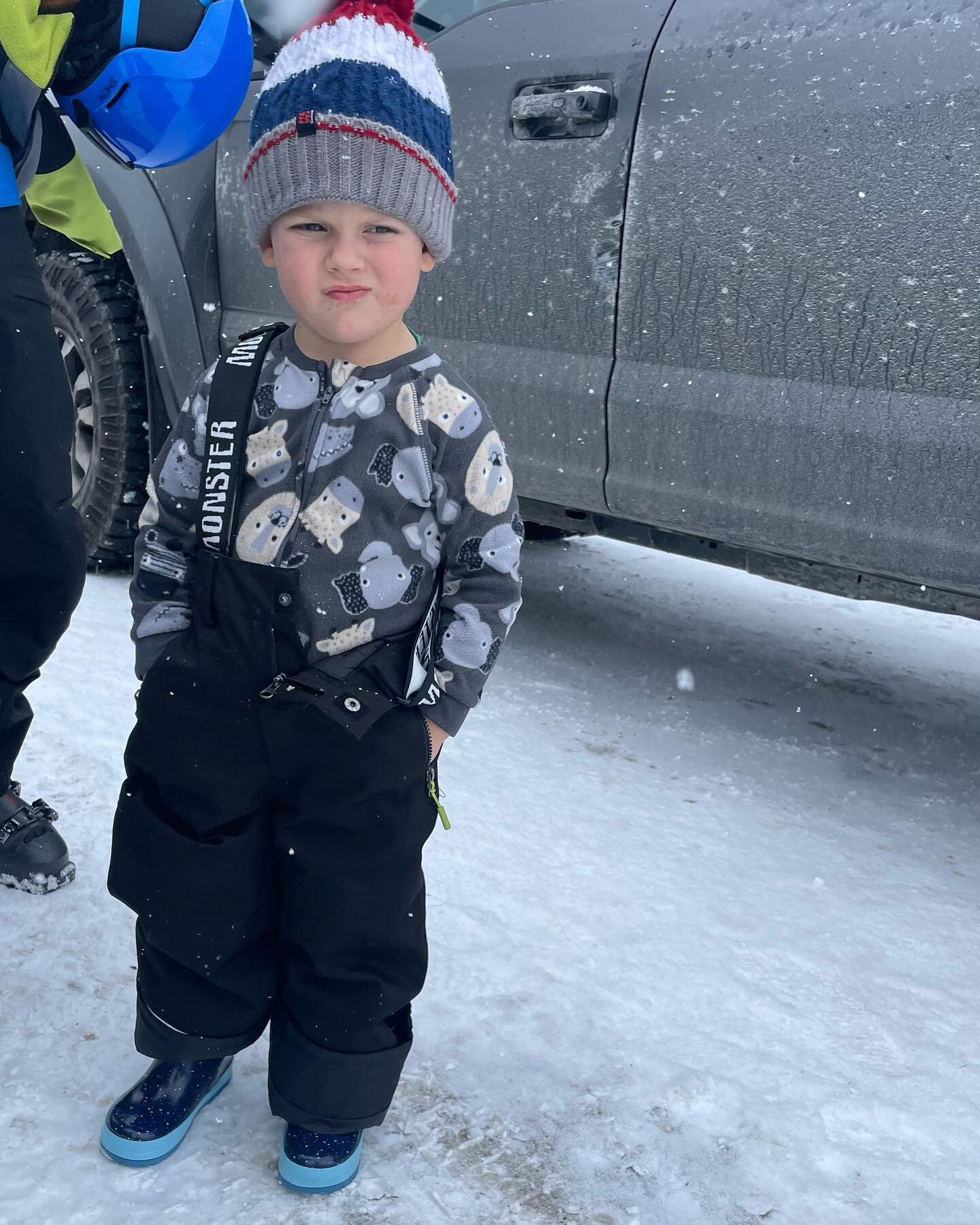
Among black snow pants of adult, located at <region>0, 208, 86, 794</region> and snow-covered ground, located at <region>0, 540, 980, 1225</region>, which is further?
black snow pants of adult, located at <region>0, 208, 86, 794</region>

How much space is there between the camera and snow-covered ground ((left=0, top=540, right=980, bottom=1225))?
4.44ft

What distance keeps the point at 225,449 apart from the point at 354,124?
36 cm

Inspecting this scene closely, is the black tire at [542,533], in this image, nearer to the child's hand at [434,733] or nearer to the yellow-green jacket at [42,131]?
the yellow-green jacket at [42,131]

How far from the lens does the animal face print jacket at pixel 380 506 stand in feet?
4.14

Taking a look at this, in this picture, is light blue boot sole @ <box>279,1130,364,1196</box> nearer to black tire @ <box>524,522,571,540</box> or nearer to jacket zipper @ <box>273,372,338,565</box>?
jacket zipper @ <box>273,372,338,565</box>

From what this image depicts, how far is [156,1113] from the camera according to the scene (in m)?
1.35

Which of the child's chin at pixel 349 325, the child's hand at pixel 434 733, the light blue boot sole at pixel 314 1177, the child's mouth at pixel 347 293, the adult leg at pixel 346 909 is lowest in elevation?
the light blue boot sole at pixel 314 1177

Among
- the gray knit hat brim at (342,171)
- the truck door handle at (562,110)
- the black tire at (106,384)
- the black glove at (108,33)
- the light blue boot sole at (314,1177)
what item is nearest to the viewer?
the gray knit hat brim at (342,171)

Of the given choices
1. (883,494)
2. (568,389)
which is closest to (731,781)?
(883,494)

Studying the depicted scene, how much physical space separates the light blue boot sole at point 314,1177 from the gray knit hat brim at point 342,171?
41.1 inches

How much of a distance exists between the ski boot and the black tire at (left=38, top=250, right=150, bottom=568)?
1403 millimetres

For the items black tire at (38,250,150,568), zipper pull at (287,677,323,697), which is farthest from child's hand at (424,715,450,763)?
black tire at (38,250,150,568)

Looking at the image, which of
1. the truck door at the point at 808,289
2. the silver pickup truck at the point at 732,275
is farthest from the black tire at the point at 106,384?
the truck door at the point at 808,289

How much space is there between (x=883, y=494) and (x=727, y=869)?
732mm
